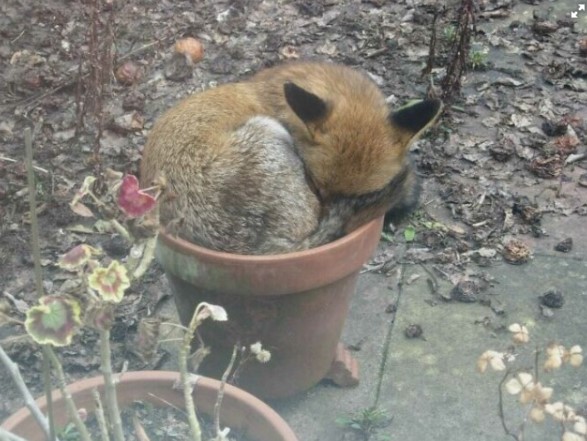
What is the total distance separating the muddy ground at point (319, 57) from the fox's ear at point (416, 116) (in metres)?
1.27

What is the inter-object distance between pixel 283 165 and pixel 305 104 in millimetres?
294

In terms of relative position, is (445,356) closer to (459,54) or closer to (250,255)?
(250,255)

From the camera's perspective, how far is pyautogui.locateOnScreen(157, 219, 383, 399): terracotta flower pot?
12.7 feet

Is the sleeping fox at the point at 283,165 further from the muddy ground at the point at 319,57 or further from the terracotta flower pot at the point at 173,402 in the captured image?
the muddy ground at the point at 319,57

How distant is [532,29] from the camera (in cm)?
813

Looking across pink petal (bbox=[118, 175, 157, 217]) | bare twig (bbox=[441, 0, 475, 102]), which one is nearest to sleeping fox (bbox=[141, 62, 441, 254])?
pink petal (bbox=[118, 175, 157, 217])

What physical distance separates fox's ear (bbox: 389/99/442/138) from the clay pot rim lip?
0.65 meters

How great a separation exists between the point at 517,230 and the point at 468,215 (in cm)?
32

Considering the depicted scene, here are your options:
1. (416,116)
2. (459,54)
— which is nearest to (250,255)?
(416,116)

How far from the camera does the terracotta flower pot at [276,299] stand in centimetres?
387

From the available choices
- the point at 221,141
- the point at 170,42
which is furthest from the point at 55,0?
the point at 221,141

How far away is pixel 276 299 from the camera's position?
13.2ft

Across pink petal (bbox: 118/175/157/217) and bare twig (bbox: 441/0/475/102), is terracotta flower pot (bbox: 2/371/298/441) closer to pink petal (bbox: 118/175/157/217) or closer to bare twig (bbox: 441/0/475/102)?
pink petal (bbox: 118/175/157/217)

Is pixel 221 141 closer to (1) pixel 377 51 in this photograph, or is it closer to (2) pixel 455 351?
(2) pixel 455 351
